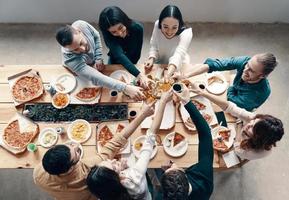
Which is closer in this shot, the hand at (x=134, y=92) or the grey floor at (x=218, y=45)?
the hand at (x=134, y=92)

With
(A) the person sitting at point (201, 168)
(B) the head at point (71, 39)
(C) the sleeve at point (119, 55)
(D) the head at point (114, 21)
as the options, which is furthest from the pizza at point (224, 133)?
(B) the head at point (71, 39)

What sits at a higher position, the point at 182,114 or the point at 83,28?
the point at 83,28

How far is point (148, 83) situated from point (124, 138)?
1.83 ft

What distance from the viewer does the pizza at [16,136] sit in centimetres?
279

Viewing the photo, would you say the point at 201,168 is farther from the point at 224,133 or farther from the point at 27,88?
the point at 27,88

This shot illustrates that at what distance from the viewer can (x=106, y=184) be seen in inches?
85.7

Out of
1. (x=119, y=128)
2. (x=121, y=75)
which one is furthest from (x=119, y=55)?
(x=119, y=128)

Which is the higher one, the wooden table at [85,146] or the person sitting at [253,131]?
the person sitting at [253,131]

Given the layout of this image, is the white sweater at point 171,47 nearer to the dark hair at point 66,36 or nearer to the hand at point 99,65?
the hand at point 99,65

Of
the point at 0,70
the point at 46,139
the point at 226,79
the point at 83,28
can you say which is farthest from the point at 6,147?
the point at 226,79

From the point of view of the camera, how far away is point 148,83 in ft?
9.75

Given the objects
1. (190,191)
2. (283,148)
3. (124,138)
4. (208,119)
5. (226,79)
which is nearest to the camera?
(190,191)

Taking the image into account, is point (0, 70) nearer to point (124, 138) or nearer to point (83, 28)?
point (83, 28)

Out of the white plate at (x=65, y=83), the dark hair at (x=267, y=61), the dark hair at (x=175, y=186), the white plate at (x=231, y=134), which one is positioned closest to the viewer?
the dark hair at (x=175, y=186)
